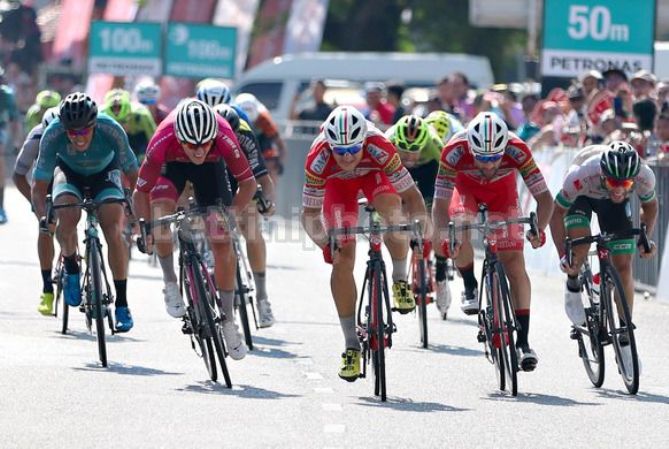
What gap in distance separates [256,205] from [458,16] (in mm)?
37538

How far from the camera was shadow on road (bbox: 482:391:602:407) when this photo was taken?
10938 mm

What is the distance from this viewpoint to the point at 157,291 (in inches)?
682

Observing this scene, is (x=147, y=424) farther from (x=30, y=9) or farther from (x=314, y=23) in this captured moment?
(x=30, y=9)

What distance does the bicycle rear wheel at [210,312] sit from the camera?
1115cm

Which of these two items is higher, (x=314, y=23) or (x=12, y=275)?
(x=314, y=23)

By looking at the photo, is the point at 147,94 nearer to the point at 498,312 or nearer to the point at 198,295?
the point at 198,295

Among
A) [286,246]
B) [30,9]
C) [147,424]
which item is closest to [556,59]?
[286,246]

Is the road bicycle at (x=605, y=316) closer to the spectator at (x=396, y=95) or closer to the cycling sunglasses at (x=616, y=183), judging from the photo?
the cycling sunglasses at (x=616, y=183)

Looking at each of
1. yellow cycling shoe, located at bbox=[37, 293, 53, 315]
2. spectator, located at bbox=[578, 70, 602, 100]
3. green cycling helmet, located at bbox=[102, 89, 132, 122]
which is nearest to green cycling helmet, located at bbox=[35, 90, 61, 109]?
green cycling helmet, located at bbox=[102, 89, 132, 122]

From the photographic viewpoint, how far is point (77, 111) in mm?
12266

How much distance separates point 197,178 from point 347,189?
37.8 inches

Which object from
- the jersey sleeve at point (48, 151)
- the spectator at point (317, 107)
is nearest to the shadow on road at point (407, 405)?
the jersey sleeve at point (48, 151)

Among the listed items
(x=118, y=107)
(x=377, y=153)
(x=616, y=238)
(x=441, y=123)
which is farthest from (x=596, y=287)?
(x=118, y=107)

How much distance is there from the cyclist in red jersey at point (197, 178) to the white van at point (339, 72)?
19.3 m
